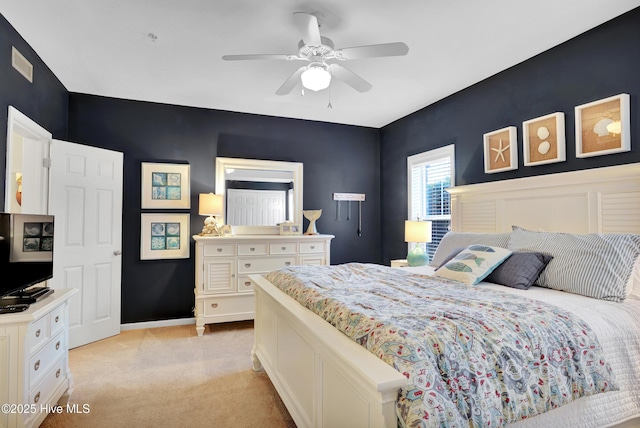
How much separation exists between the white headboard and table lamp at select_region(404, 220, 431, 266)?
339 mm

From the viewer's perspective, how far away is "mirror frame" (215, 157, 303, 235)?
14.5 ft

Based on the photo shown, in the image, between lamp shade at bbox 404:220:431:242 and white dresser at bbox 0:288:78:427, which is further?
lamp shade at bbox 404:220:431:242

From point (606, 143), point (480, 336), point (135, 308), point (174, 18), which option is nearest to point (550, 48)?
point (606, 143)

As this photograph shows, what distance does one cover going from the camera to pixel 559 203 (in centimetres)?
274

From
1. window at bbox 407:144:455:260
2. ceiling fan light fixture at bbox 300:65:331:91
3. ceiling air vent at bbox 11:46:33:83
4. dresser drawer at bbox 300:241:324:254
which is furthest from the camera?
dresser drawer at bbox 300:241:324:254

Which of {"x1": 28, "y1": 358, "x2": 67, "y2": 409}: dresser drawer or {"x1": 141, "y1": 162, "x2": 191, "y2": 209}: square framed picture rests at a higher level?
{"x1": 141, "y1": 162, "x2": 191, "y2": 209}: square framed picture

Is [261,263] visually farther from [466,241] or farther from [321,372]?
[321,372]

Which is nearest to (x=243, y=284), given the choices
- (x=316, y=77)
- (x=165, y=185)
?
(x=165, y=185)

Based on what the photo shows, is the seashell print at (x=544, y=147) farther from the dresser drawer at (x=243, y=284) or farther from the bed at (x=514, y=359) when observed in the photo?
the dresser drawer at (x=243, y=284)

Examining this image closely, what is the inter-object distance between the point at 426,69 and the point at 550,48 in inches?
39.1

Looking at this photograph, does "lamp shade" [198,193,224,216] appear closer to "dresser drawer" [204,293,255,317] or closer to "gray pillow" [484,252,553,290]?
"dresser drawer" [204,293,255,317]

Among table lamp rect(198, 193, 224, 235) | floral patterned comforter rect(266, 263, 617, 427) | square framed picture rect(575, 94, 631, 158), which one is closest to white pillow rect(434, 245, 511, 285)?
floral patterned comforter rect(266, 263, 617, 427)

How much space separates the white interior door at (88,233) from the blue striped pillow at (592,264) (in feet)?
13.2

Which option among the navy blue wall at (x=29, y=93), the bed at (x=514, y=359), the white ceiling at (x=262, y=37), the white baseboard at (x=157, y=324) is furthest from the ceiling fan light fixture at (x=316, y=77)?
the white baseboard at (x=157, y=324)
